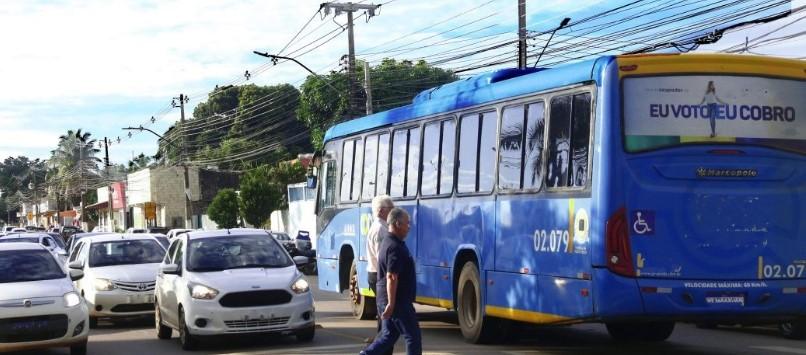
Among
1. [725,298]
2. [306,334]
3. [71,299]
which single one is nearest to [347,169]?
[306,334]

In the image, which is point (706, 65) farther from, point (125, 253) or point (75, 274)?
point (125, 253)

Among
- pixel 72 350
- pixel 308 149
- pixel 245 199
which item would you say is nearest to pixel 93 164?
pixel 308 149

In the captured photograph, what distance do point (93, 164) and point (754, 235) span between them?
111754 mm

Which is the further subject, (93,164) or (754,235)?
(93,164)

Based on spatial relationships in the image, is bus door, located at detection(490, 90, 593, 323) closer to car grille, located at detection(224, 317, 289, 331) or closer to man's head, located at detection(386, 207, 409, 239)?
man's head, located at detection(386, 207, 409, 239)

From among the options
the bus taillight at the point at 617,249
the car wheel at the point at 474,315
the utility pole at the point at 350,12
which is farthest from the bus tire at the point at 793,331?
the utility pole at the point at 350,12

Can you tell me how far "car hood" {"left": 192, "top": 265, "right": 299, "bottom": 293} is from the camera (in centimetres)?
1437

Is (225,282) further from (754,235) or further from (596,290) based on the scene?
(754,235)

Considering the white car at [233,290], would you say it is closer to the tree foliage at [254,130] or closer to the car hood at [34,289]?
the car hood at [34,289]

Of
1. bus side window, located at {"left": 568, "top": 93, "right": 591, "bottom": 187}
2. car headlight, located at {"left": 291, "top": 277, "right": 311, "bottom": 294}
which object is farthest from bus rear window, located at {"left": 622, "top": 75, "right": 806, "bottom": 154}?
car headlight, located at {"left": 291, "top": 277, "right": 311, "bottom": 294}

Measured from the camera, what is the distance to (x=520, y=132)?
41.8 feet

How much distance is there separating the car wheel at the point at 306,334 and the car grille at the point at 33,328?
121 inches

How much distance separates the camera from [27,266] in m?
14.9

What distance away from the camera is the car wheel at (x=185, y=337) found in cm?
1459
